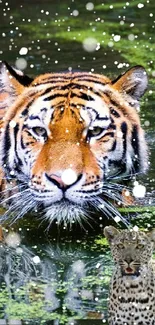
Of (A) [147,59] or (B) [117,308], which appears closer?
(B) [117,308]

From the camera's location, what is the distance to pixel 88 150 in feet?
25.1

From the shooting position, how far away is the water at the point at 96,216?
635 centimetres

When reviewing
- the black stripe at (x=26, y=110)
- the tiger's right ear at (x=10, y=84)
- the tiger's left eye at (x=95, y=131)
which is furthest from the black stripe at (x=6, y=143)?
the tiger's left eye at (x=95, y=131)

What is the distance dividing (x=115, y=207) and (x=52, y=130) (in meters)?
0.64

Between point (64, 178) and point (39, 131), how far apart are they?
2.08 feet

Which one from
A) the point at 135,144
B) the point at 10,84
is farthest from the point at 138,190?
the point at 10,84

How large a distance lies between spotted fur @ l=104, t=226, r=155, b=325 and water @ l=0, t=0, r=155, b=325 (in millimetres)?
336

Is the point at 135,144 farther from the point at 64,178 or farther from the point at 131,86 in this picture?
the point at 64,178

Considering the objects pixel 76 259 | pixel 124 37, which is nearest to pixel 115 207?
pixel 76 259

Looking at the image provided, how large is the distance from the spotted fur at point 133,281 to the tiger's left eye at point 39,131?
2113 millimetres

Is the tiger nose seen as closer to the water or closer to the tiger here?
the tiger

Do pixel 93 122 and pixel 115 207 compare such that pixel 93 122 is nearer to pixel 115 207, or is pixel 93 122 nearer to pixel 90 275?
pixel 115 207

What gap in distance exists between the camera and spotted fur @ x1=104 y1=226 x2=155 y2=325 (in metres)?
5.61

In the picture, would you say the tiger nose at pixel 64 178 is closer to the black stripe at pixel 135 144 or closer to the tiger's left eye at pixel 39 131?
the tiger's left eye at pixel 39 131
